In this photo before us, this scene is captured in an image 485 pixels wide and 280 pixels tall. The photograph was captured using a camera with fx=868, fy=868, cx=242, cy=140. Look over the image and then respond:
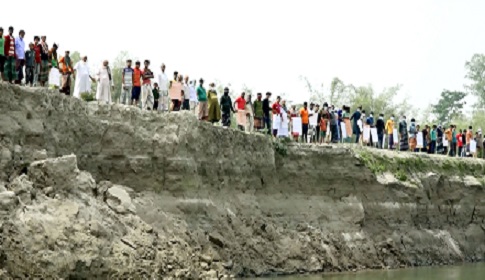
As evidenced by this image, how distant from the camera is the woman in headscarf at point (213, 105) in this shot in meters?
29.3

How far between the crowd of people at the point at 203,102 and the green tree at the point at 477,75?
52062 millimetres

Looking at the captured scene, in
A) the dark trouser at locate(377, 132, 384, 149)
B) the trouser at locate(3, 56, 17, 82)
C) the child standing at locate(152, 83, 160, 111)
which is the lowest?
the dark trouser at locate(377, 132, 384, 149)

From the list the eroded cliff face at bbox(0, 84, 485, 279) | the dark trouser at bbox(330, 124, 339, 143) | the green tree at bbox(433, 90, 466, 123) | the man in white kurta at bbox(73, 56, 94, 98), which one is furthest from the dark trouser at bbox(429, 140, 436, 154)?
the green tree at bbox(433, 90, 466, 123)

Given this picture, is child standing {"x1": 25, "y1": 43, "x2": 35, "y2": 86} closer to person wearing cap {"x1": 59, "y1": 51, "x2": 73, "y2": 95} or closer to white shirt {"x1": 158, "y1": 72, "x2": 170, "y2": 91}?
person wearing cap {"x1": 59, "y1": 51, "x2": 73, "y2": 95}

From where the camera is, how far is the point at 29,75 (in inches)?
1005

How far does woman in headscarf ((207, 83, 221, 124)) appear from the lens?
96.2 ft

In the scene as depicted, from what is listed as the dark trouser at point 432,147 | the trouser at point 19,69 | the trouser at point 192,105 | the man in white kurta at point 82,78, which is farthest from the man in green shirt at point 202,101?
the dark trouser at point 432,147

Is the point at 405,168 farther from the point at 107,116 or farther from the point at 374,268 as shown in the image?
the point at 107,116

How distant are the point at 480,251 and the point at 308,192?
10.5 m

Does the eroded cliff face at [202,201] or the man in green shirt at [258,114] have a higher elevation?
the man in green shirt at [258,114]

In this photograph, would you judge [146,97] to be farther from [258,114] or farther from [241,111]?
[258,114]

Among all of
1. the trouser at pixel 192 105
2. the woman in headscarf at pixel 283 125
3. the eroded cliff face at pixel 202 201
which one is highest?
the trouser at pixel 192 105

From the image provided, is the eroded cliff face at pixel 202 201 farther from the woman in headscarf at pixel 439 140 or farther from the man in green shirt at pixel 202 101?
the woman in headscarf at pixel 439 140

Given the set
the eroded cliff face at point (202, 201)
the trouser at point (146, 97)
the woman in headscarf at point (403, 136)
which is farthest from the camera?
the woman in headscarf at point (403, 136)
